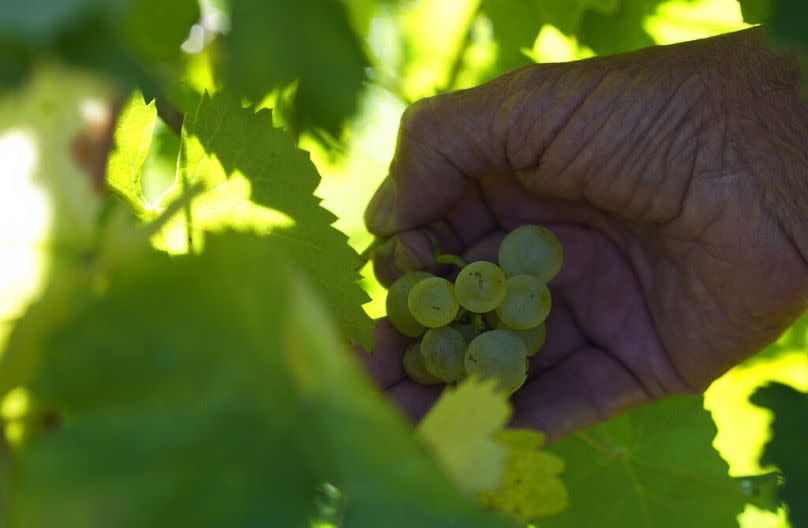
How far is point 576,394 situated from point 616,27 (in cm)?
59

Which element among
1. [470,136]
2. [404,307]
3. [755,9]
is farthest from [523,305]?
[755,9]

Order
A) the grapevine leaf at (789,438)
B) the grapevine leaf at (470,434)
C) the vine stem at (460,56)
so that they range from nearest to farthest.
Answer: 1. the grapevine leaf at (470,434)
2. the grapevine leaf at (789,438)
3. the vine stem at (460,56)

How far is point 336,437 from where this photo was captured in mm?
446

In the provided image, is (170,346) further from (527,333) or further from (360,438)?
(527,333)

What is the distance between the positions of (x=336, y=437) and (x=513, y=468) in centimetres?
19

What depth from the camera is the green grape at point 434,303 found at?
1029 mm

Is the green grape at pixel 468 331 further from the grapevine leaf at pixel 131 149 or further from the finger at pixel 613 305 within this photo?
the grapevine leaf at pixel 131 149

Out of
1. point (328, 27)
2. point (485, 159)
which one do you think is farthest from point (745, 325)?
point (328, 27)

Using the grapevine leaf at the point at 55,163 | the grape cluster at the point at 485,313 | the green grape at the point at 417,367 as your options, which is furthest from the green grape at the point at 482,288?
the grapevine leaf at the point at 55,163

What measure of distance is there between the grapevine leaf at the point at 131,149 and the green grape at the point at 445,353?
376mm

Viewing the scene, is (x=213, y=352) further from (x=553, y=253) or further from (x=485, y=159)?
(x=485, y=159)

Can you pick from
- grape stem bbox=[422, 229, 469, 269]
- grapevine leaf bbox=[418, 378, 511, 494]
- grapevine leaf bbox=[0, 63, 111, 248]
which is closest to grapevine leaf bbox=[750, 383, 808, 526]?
grapevine leaf bbox=[418, 378, 511, 494]

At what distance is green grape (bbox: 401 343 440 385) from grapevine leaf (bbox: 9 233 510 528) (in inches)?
25.3

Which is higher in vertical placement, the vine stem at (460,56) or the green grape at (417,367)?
the vine stem at (460,56)
